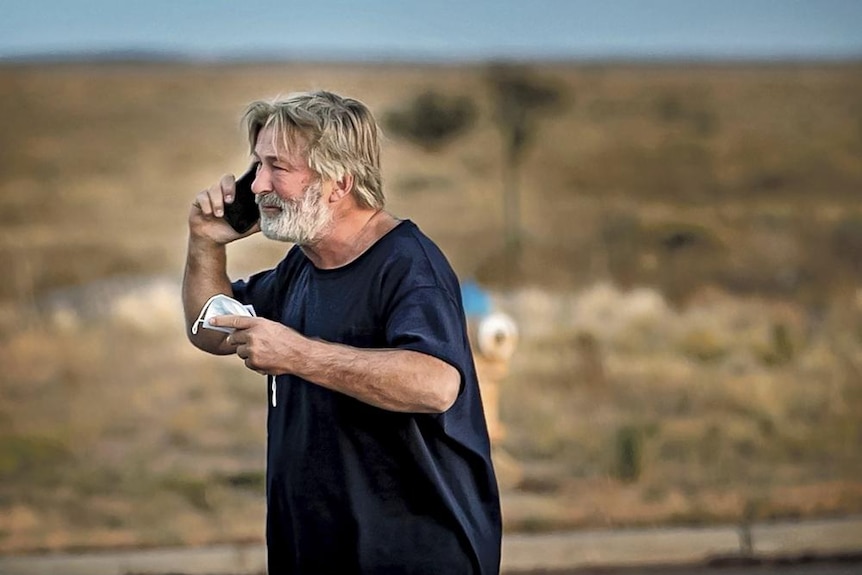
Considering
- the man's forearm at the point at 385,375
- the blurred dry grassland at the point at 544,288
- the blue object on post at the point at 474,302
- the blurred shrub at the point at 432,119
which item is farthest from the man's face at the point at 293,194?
the blurred shrub at the point at 432,119

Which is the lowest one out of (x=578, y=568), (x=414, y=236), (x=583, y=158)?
(x=578, y=568)

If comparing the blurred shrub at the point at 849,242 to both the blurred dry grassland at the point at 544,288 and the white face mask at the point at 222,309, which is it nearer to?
the blurred dry grassland at the point at 544,288

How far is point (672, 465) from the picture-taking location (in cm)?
909

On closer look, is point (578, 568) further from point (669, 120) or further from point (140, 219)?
point (669, 120)

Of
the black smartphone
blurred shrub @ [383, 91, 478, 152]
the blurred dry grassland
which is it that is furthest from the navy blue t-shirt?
blurred shrub @ [383, 91, 478, 152]

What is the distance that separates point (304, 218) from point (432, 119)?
42.0 feet

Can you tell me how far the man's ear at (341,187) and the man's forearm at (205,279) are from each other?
421mm

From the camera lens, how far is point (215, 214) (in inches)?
146

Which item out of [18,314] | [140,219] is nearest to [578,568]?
[18,314]

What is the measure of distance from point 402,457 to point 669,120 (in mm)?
15688

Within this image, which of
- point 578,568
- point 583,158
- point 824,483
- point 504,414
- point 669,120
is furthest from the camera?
point 669,120

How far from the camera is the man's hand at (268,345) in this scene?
318cm

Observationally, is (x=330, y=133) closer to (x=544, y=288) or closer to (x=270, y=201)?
(x=270, y=201)

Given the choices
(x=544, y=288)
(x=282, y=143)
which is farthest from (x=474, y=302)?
(x=544, y=288)
